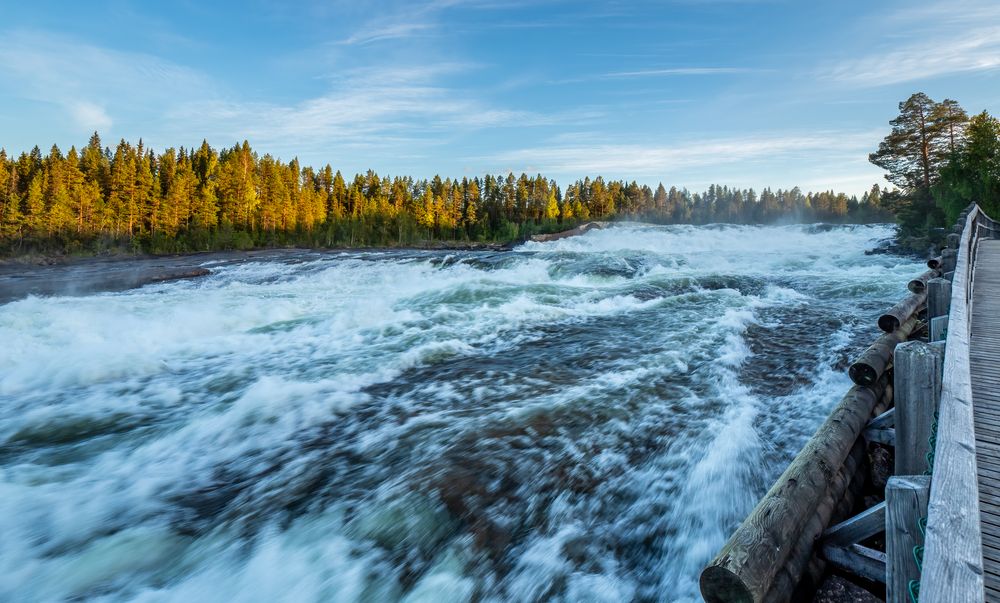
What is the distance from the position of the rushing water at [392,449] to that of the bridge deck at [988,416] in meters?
1.55

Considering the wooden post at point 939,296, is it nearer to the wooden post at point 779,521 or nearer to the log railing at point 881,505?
the log railing at point 881,505

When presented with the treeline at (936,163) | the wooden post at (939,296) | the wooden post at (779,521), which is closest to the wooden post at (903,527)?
the wooden post at (779,521)

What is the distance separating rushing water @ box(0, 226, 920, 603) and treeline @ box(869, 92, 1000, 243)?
23195 mm

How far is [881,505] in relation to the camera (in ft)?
7.95

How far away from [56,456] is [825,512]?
672 centimetres

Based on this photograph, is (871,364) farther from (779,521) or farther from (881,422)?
(779,521)

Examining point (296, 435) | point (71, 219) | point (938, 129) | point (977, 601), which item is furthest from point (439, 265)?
point (71, 219)

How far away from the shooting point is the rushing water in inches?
126

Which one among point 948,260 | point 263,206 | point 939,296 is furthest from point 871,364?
point 263,206

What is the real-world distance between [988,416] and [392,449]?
4.82 meters

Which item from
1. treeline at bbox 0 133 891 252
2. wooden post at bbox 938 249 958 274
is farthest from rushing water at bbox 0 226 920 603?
treeline at bbox 0 133 891 252

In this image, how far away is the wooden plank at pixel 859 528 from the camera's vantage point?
2.44 m

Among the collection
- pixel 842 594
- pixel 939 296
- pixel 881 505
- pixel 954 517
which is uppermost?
pixel 939 296

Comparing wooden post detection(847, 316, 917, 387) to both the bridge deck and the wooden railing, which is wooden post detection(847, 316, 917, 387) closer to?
the bridge deck
